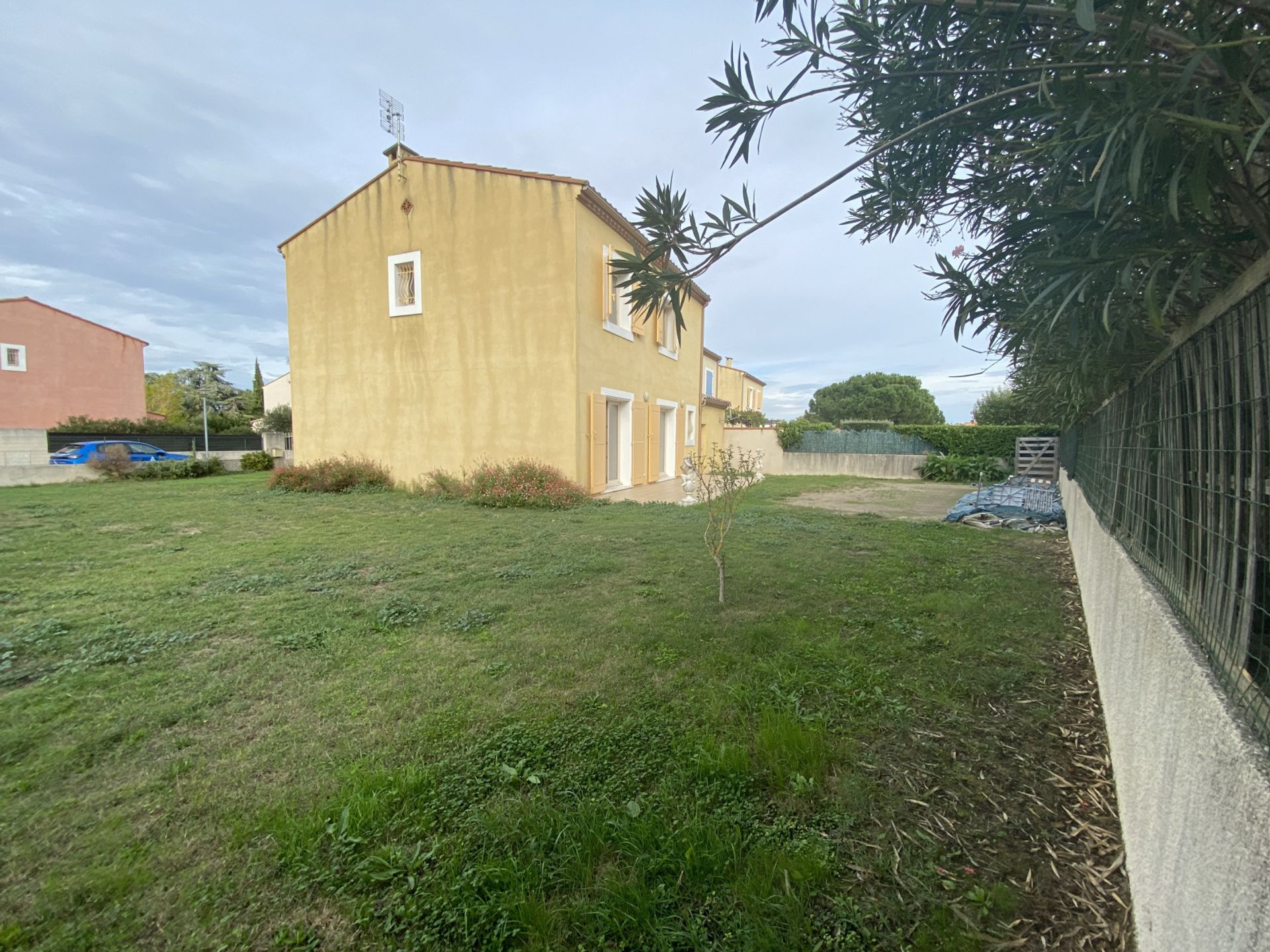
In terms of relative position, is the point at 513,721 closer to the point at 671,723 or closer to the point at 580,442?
the point at 671,723

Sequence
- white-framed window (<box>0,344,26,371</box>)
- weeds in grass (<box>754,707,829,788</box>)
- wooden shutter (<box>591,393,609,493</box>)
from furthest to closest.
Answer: white-framed window (<box>0,344,26,371</box>)
wooden shutter (<box>591,393,609,493</box>)
weeds in grass (<box>754,707,829,788</box>)

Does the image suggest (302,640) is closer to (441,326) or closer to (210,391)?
(441,326)

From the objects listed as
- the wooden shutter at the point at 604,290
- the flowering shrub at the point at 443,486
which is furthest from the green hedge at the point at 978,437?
the flowering shrub at the point at 443,486

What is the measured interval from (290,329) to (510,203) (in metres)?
7.23

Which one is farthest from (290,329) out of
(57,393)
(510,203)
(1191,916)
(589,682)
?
(57,393)

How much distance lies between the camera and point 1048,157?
204 centimetres

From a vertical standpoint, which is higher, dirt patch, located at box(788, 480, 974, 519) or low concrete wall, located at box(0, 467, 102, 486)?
low concrete wall, located at box(0, 467, 102, 486)

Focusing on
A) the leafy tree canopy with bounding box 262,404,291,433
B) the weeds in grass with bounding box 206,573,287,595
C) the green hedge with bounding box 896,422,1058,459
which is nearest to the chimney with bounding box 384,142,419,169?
the weeds in grass with bounding box 206,573,287,595

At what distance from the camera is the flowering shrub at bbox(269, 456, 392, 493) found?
12047 mm

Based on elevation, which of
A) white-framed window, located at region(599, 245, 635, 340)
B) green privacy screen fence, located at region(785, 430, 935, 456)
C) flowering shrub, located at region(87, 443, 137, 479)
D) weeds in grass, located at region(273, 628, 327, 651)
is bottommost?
weeds in grass, located at region(273, 628, 327, 651)

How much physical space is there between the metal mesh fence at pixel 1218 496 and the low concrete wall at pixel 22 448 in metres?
22.7

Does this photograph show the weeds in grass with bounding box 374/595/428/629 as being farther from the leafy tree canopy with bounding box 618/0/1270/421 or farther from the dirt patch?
the dirt patch

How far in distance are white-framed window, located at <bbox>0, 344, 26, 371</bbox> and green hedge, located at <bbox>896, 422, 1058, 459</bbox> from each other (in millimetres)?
37250

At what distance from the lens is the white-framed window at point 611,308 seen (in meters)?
11.0
